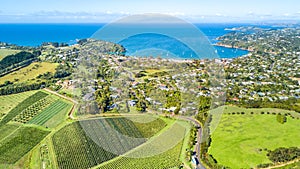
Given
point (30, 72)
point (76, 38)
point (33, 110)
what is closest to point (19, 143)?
point (33, 110)

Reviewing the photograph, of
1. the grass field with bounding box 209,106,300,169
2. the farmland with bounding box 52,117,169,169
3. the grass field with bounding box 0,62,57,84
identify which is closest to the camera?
the farmland with bounding box 52,117,169,169

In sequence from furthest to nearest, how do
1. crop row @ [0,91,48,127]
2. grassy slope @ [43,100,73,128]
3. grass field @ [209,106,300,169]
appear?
crop row @ [0,91,48,127], grassy slope @ [43,100,73,128], grass field @ [209,106,300,169]

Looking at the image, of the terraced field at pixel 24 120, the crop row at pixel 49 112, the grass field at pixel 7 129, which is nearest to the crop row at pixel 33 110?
the terraced field at pixel 24 120

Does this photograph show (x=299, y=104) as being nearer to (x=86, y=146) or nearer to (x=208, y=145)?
(x=208, y=145)

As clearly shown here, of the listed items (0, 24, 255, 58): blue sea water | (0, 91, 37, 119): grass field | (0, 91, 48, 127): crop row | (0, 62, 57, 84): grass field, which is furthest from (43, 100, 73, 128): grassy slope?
(0, 62, 57, 84): grass field

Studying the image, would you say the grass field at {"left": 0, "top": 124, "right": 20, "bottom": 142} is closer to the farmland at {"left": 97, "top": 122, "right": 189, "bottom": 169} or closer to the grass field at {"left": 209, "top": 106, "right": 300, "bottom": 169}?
the farmland at {"left": 97, "top": 122, "right": 189, "bottom": 169}

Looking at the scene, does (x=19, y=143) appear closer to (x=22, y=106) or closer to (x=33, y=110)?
(x=33, y=110)
